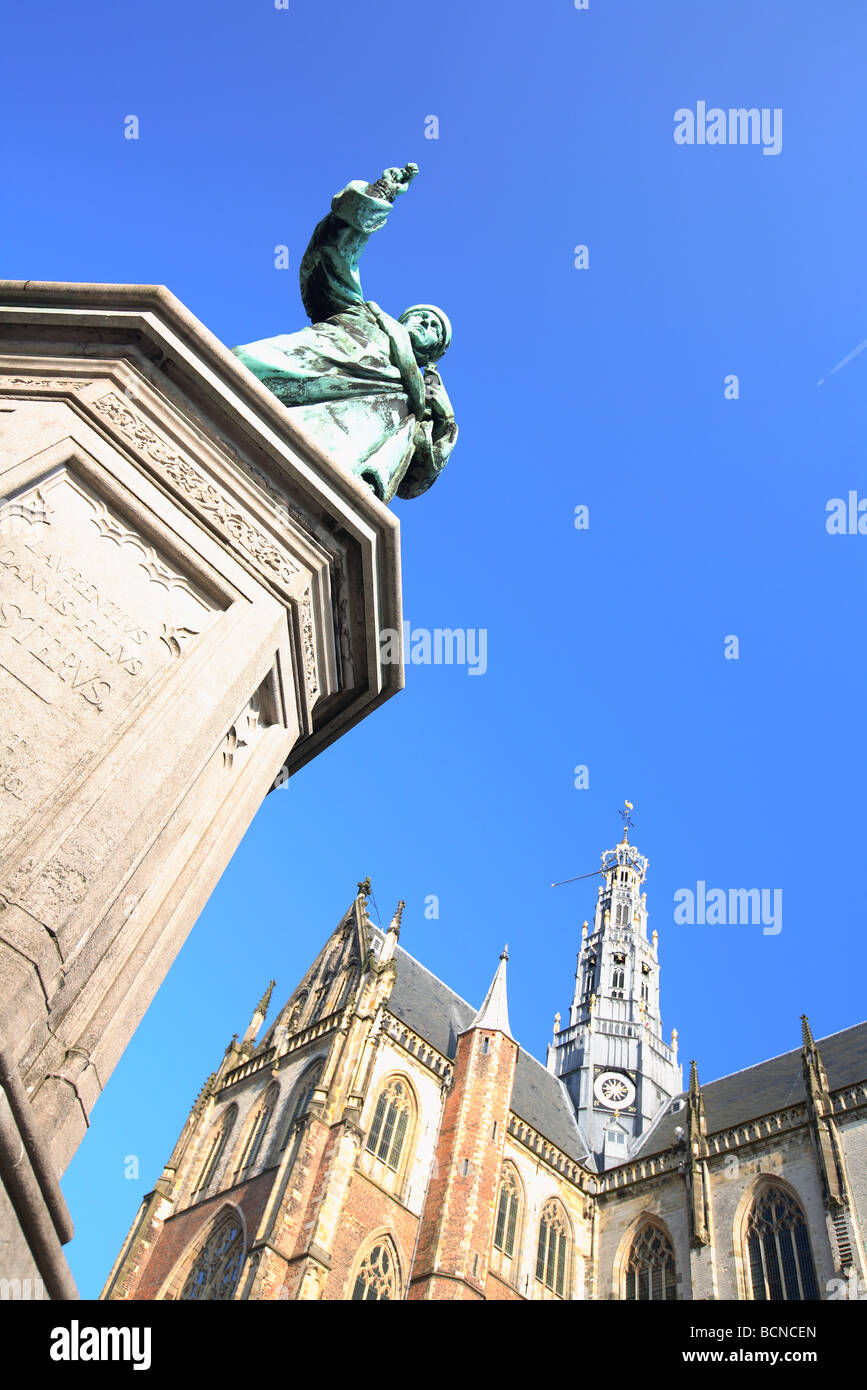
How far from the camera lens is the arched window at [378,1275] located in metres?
22.1

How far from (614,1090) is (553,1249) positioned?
438 inches

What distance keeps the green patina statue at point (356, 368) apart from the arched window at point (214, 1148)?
2678 cm

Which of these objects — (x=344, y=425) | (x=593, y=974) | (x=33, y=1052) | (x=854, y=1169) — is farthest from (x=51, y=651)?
(x=593, y=974)

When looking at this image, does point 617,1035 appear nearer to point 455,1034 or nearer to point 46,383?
point 455,1034

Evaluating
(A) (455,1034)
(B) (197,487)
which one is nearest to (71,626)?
(B) (197,487)

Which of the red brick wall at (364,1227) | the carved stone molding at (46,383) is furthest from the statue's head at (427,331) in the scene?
the red brick wall at (364,1227)

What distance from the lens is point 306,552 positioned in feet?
14.2

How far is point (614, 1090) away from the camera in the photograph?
126 feet

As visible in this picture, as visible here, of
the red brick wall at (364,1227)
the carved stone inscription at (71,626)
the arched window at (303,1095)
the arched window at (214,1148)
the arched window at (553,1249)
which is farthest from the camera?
A: the arched window at (553,1249)

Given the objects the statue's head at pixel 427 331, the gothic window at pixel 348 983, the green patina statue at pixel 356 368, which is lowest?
the green patina statue at pixel 356 368

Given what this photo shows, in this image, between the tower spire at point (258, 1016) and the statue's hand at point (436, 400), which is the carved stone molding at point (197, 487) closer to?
the statue's hand at point (436, 400)
